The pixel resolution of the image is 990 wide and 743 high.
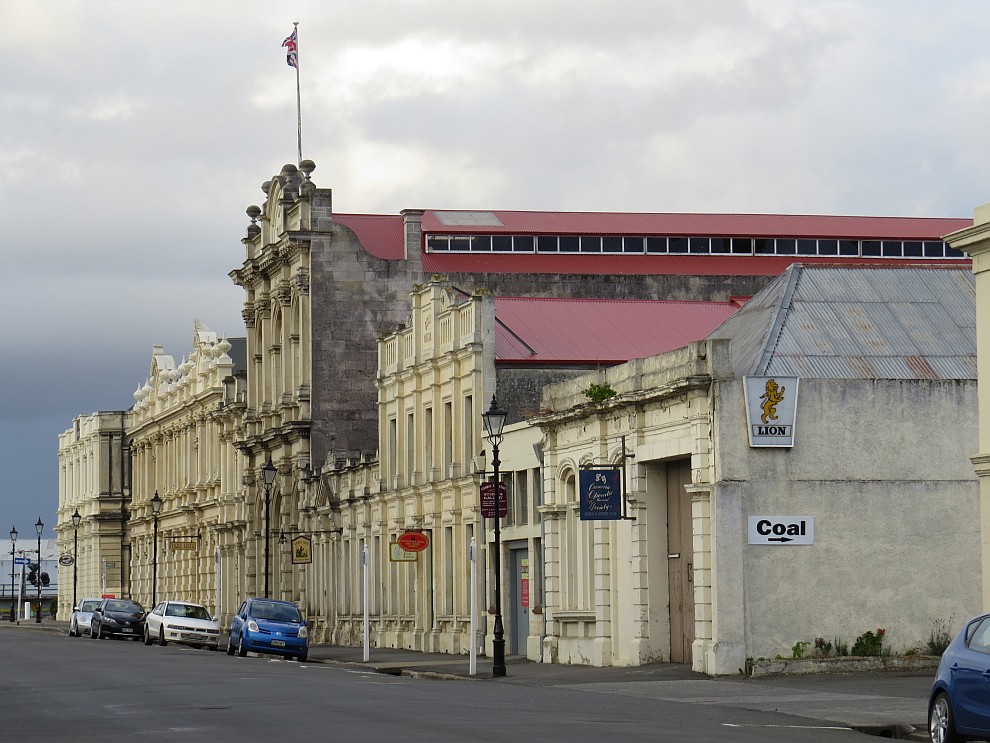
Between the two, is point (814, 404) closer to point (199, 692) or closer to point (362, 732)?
point (199, 692)

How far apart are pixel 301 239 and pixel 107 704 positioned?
43589mm

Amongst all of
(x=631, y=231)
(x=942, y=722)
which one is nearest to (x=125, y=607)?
(x=631, y=231)

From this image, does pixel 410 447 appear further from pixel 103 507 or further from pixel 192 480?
pixel 103 507

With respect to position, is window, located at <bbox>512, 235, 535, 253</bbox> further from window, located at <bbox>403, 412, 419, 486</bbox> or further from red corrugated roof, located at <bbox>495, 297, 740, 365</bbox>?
window, located at <bbox>403, 412, 419, 486</bbox>

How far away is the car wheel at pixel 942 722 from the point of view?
18125mm

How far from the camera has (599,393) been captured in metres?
37.4

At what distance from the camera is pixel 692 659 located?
34.7m

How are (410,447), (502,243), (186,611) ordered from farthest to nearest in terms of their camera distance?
1. (502,243)
2. (186,611)
3. (410,447)

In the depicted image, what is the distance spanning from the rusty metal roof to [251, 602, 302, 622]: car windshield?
1476 centimetres

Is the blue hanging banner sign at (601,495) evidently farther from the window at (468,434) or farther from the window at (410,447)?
the window at (410,447)

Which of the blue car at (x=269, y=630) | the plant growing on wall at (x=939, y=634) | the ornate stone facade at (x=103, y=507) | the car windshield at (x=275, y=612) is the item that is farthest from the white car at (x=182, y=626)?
the ornate stone facade at (x=103, y=507)

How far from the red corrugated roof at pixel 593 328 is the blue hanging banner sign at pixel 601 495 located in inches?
515

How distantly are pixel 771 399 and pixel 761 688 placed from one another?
588 centimetres

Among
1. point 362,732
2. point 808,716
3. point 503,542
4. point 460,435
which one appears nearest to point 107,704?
point 362,732
